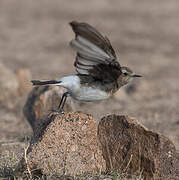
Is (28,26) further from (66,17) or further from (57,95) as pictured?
(57,95)

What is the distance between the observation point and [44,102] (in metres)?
7.71

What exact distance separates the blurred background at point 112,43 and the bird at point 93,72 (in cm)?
118

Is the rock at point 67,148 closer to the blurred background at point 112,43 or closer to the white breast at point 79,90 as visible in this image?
the white breast at point 79,90

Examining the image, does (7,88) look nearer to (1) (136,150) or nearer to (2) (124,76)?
(2) (124,76)


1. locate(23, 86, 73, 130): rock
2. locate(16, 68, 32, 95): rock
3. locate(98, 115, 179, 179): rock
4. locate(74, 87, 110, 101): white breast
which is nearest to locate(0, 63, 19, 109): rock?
locate(16, 68, 32, 95): rock

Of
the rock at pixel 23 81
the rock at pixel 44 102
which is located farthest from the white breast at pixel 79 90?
the rock at pixel 23 81

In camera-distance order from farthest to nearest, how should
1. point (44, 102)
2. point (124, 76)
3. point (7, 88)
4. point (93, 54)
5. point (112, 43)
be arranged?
1. point (112, 43)
2. point (7, 88)
3. point (44, 102)
4. point (124, 76)
5. point (93, 54)

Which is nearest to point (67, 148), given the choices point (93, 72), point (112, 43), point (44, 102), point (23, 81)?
point (93, 72)

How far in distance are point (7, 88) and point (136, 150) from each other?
544cm

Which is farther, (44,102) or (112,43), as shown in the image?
(112,43)

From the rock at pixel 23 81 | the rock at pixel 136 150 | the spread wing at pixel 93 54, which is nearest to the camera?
the spread wing at pixel 93 54

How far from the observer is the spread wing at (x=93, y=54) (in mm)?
4395

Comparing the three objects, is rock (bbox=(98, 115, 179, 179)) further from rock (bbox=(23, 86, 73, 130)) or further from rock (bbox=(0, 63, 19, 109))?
rock (bbox=(0, 63, 19, 109))

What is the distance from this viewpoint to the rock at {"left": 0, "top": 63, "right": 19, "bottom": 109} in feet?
32.7
